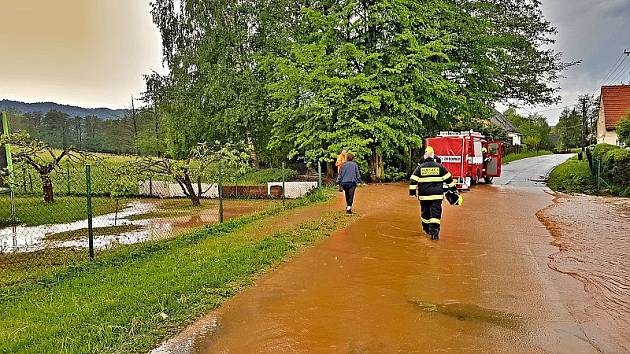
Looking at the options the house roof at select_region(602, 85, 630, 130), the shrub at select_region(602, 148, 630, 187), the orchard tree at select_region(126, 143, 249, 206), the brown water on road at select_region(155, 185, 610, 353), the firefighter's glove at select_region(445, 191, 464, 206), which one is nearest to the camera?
the brown water on road at select_region(155, 185, 610, 353)

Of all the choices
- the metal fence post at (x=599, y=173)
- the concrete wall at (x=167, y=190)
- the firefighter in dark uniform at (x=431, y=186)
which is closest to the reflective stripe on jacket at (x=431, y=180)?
the firefighter in dark uniform at (x=431, y=186)

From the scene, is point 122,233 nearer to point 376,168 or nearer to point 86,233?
point 86,233

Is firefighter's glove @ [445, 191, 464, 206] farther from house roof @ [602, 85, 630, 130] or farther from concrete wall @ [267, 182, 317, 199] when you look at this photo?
house roof @ [602, 85, 630, 130]

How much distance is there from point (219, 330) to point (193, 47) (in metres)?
30.8

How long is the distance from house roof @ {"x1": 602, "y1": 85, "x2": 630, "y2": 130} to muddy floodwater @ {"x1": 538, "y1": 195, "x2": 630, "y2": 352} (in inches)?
1049

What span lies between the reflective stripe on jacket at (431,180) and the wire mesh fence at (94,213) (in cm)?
555

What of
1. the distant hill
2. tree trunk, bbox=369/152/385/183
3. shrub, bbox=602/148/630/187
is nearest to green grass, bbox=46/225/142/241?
tree trunk, bbox=369/152/385/183

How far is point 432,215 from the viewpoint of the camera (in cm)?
1020

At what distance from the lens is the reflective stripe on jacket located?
10023mm

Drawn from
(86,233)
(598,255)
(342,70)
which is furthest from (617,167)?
(86,233)

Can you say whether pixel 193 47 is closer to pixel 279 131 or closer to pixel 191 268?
pixel 279 131

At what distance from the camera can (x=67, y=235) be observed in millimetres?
14820

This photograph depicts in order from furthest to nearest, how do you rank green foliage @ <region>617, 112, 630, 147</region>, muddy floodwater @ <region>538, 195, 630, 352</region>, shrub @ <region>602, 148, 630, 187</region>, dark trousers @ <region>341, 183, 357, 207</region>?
green foliage @ <region>617, 112, 630, 147</region> → shrub @ <region>602, 148, 630, 187</region> → dark trousers @ <region>341, 183, 357, 207</region> → muddy floodwater @ <region>538, 195, 630, 352</region>

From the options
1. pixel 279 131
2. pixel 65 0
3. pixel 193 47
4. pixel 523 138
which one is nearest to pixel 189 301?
pixel 65 0
